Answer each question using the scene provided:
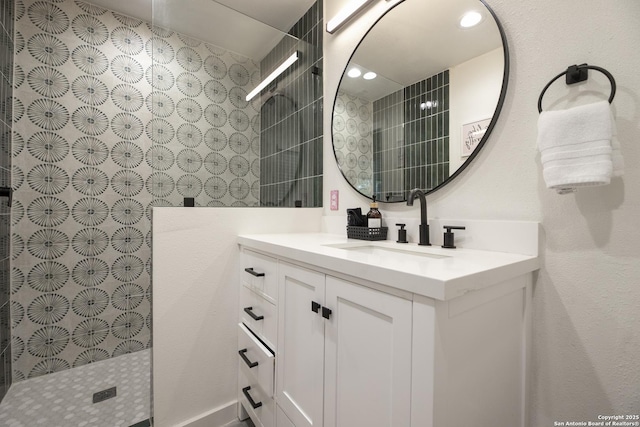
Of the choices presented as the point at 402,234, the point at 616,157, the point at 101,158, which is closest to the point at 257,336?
the point at 402,234

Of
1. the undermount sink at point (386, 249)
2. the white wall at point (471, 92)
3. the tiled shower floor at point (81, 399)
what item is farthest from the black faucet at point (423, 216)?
the tiled shower floor at point (81, 399)

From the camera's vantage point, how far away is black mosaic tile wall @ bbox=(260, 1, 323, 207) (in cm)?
185

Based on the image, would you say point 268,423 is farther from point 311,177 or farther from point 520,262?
point 311,177

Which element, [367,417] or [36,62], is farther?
[36,62]

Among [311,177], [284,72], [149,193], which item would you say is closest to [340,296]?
[311,177]

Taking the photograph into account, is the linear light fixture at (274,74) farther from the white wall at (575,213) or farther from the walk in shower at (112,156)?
the white wall at (575,213)

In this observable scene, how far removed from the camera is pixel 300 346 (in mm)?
938

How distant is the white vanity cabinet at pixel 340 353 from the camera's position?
0.61 meters

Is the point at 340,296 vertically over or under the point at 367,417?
over

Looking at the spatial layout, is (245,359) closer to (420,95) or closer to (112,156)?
(420,95)

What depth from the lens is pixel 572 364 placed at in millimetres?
797

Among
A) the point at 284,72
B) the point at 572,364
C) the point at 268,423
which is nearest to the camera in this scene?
the point at 572,364

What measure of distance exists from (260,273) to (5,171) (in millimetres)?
1699

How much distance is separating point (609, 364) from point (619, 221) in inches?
15.4
